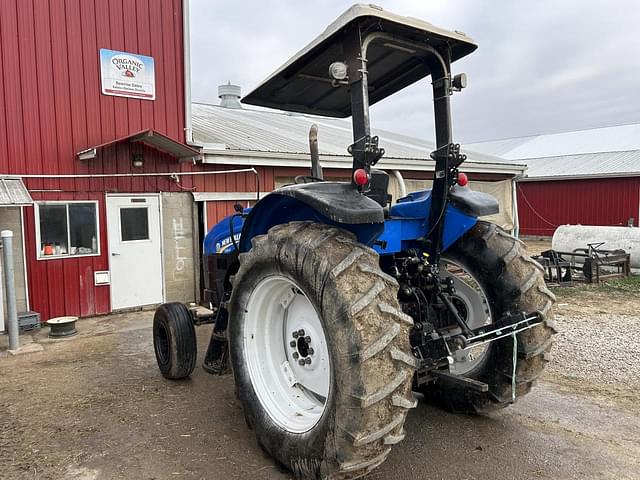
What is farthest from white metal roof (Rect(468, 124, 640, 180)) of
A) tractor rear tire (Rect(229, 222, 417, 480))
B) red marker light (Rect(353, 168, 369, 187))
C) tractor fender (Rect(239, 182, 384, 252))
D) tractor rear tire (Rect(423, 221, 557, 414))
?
tractor rear tire (Rect(229, 222, 417, 480))

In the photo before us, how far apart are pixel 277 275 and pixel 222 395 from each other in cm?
185

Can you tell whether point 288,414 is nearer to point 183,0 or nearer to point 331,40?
point 331,40

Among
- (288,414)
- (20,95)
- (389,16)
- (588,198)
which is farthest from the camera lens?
(588,198)

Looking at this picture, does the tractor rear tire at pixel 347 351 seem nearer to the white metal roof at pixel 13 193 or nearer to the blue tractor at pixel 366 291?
the blue tractor at pixel 366 291

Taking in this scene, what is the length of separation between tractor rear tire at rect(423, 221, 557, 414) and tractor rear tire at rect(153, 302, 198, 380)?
2350 millimetres

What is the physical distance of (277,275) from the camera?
9.64 feet

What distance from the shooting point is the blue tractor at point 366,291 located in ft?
8.05

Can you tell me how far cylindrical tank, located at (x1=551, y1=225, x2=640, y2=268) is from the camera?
432 inches

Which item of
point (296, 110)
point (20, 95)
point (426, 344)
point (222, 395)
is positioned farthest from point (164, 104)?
point (426, 344)

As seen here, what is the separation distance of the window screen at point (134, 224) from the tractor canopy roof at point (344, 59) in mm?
4419

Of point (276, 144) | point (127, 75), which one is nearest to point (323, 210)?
point (127, 75)

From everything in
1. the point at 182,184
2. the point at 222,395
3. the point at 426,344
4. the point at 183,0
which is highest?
the point at 183,0

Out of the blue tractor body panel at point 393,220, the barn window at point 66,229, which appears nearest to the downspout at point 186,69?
the barn window at point 66,229

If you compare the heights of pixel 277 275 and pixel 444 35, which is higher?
pixel 444 35
